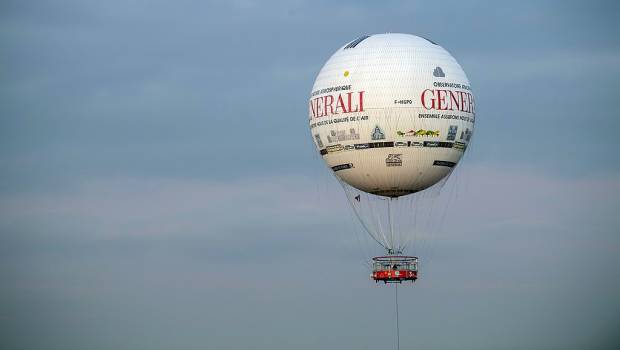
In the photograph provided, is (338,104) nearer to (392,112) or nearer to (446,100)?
(392,112)

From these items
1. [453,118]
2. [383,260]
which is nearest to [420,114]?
[453,118]

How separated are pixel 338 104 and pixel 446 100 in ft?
19.1

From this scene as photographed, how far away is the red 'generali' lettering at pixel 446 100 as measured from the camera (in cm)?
9556

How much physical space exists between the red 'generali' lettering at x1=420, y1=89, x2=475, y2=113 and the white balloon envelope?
32 mm

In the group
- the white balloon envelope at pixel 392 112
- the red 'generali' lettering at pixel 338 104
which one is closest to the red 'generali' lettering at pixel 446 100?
the white balloon envelope at pixel 392 112

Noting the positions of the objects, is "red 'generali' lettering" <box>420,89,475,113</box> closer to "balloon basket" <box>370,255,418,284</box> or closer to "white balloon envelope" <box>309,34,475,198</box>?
"white balloon envelope" <box>309,34,475,198</box>

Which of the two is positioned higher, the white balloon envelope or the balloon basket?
Answer: the white balloon envelope

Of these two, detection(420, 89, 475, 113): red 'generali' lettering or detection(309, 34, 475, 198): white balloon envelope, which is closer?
detection(309, 34, 475, 198): white balloon envelope

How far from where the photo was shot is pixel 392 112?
95250 mm

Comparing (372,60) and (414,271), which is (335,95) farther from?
(414,271)

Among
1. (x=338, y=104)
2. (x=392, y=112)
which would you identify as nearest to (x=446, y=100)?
(x=392, y=112)

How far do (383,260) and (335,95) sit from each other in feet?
31.8

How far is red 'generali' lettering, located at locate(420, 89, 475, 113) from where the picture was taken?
314ft

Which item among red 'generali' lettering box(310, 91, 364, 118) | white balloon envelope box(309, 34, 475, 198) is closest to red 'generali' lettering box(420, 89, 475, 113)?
white balloon envelope box(309, 34, 475, 198)
